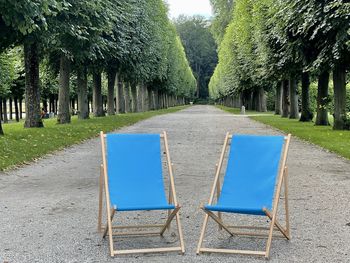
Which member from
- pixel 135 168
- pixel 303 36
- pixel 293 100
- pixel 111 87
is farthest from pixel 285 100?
pixel 135 168

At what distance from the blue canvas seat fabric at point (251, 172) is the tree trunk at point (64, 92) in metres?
20.9

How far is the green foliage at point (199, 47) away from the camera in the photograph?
151m

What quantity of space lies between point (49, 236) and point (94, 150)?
947 cm

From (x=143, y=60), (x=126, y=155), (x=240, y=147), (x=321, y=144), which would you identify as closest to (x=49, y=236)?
(x=126, y=155)

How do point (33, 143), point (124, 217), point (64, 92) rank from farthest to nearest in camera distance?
point (64, 92) → point (33, 143) → point (124, 217)

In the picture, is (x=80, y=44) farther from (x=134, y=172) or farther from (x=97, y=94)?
(x=97, y=94)

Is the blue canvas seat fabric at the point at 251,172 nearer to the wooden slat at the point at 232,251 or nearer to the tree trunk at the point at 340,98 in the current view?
the wooden slat at the point at 232,251

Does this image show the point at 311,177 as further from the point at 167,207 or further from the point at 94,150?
the point at 94,150

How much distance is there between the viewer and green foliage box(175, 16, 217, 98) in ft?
496

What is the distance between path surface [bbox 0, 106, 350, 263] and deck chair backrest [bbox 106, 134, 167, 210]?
517mm

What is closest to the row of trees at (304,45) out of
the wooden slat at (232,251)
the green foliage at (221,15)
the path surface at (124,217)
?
the path surface at (124,217)

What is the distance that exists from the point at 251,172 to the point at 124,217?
1992mm

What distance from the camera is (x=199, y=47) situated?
15300 cm

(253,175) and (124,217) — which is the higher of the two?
(253,175)
